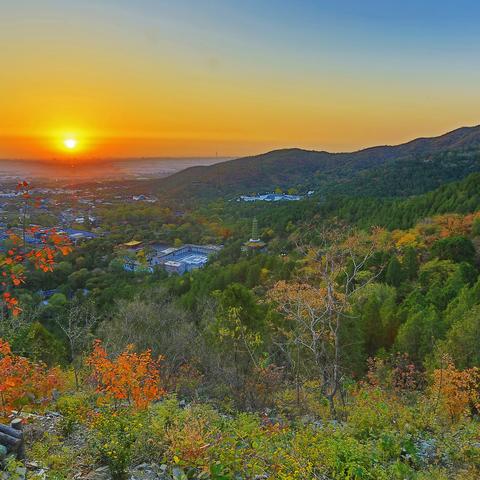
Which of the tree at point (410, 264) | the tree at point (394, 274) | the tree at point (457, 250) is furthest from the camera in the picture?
the tree at point (410, 264)

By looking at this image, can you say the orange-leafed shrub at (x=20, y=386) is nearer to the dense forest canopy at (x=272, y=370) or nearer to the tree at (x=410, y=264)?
the dense forest canopy at (x=272, y=370)

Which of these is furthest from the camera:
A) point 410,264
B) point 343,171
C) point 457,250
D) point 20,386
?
point 343,171

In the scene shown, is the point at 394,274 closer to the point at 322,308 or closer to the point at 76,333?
the point at 322,308

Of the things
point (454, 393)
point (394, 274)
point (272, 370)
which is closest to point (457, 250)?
point (394, 274)

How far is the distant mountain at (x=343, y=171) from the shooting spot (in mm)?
83213

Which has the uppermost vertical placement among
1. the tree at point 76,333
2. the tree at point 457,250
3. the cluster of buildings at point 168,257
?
the tree at point 457,250

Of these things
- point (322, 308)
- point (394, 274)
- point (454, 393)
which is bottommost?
point (454, 393)

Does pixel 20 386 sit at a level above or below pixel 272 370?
above

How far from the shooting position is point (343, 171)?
137750mm

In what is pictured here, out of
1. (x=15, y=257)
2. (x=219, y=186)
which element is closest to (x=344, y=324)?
(x=15, y=257)

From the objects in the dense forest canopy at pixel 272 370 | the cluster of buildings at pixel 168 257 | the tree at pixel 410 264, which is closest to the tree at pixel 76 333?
the dense forest canopy at pixel 272 370

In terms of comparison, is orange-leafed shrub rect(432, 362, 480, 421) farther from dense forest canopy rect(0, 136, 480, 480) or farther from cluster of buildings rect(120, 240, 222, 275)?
cluster of buildings rect(120, 240, 222, 275)

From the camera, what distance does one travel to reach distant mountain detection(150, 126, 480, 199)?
83213 mm

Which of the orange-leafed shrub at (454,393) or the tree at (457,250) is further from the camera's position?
the tree at (457,250)
